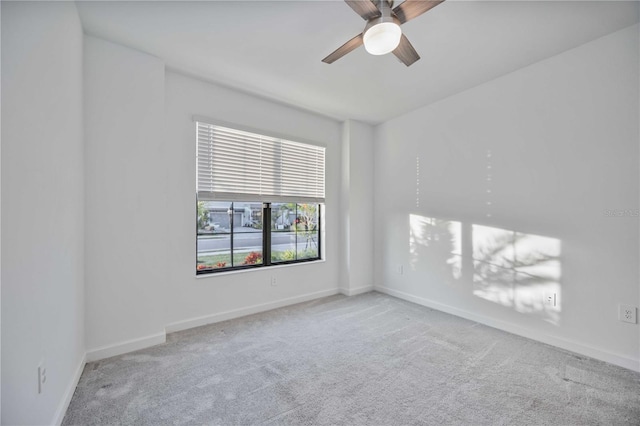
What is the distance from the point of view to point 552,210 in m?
2.71

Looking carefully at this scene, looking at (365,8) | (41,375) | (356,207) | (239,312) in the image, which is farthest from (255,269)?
(365,8)

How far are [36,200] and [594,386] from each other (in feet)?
12.1

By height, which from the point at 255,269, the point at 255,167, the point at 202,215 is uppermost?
the point at 255,167

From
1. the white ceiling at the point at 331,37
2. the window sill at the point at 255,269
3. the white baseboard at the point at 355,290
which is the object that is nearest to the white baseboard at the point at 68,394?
the window sill at the point at 255,269

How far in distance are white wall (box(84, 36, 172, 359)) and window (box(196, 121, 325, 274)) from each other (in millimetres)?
549

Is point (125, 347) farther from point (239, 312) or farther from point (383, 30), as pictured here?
point (383, 30)

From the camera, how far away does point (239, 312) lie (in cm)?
341

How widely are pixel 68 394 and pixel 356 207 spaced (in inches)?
140

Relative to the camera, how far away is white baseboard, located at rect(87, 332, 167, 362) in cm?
239

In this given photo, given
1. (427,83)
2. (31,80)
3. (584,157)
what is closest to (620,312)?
(584,157)

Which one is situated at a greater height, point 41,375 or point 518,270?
point 518,270

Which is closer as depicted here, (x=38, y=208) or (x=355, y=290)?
(x=38, y=208)

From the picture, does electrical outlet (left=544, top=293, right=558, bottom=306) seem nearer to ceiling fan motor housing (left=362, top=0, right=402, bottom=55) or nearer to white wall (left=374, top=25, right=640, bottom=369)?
Result: white wall (left=374, top=25, right=640, bottom=369)

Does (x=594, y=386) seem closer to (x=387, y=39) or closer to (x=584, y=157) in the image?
(x=584, y=157)
